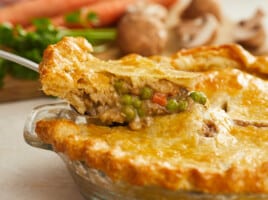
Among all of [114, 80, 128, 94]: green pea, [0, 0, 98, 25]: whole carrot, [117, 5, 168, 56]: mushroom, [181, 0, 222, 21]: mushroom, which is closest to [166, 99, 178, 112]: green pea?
[114, 80, 128, 94]: green pea

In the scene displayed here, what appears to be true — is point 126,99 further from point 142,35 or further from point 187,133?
point 142,35

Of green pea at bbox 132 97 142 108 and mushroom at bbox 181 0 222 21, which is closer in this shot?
green pea at bbox 132 97 142 108

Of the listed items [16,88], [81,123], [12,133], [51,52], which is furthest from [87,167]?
[16,88]

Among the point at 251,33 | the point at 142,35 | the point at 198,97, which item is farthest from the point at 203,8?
the point at 198,97

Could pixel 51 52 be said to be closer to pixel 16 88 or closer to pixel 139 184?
pixel 139 184

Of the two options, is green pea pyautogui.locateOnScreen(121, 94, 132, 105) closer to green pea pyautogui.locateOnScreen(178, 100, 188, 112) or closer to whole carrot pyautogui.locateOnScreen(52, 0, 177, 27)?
green pea pyautogui.locateOnScreen(178, 100, 188, 112)

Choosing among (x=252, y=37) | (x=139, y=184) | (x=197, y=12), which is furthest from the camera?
(x=197, y=12)
